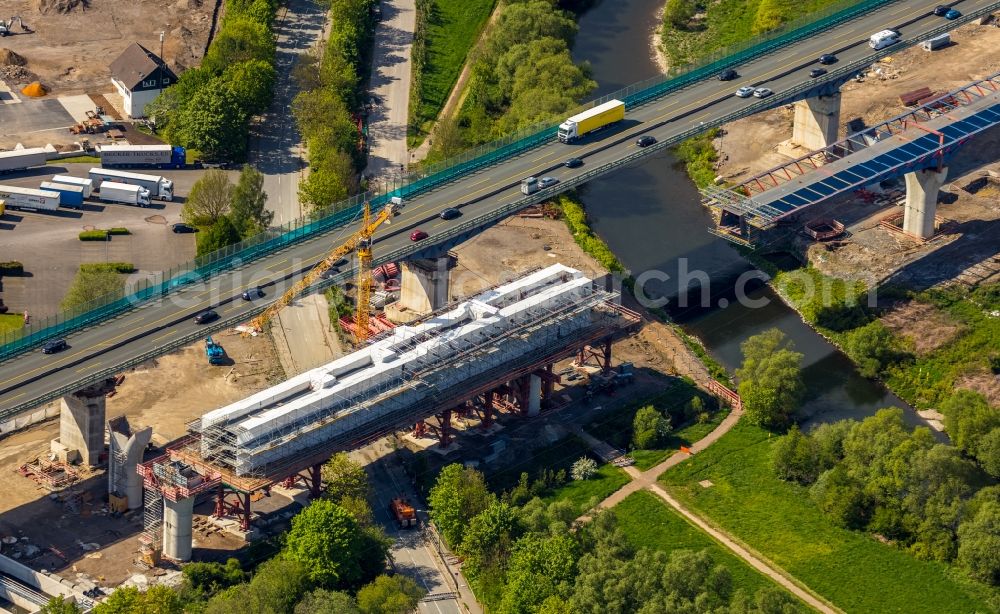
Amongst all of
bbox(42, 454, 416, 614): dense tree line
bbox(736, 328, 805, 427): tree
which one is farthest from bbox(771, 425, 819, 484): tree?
bbox(42, 454, 416, 614): dense tree line

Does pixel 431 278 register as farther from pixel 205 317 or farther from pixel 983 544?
pixel 983 544

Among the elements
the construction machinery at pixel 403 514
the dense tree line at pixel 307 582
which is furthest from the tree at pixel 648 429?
the dense tree line at pixel 307 582

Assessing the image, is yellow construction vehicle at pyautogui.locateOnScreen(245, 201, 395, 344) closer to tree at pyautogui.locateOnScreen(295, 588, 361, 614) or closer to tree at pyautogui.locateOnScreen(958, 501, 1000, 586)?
tree at pyautogui.locateOnScreen(295, 588, 361, 614)

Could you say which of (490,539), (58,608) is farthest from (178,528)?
(490,539)

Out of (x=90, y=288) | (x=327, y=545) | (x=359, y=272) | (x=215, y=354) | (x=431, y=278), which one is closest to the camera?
A: (x=327, y=545)

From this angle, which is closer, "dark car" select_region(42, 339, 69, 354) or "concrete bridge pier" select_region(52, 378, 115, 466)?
"concrete bridge pier" select_region(52, 378, 115, 466)

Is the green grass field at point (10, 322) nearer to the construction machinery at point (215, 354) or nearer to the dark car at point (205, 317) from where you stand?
the construction machinery at point (215, 354)
